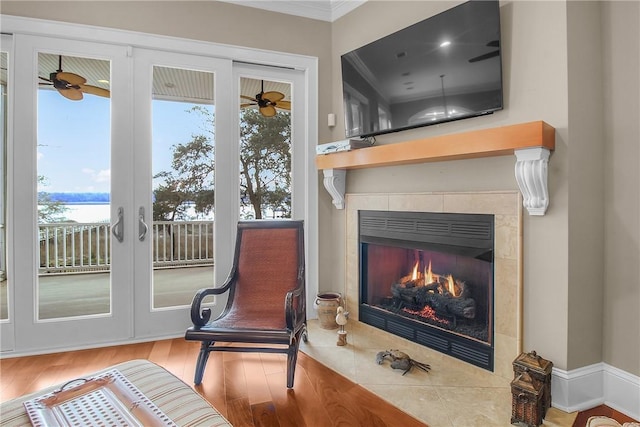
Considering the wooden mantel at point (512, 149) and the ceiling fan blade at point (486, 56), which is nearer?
the wooden mantel at point (512, 149)

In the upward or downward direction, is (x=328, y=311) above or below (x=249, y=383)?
above

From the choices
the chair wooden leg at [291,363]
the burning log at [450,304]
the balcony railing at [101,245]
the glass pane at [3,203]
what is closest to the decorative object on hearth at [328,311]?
the burning log at [450,304]

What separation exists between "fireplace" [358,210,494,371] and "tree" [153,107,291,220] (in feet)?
2.77

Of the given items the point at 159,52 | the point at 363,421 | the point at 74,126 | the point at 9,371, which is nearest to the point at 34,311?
the point at 9,371

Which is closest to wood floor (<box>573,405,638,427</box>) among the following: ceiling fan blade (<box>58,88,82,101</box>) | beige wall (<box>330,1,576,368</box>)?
beige wall (<box>330,1,576,368</box>)

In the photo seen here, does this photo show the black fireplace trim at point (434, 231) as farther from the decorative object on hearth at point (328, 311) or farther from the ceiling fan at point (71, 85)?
the ceiling fan at point (71, 85)

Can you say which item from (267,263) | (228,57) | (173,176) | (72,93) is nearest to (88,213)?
(173,176)

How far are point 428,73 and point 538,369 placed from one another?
1840 mm

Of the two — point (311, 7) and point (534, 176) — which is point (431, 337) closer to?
point (534, 176)

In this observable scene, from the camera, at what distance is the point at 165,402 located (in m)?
1.31

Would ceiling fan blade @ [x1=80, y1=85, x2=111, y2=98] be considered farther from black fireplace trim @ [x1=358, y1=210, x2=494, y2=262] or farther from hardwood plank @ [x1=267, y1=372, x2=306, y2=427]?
hardwood plank @ [x1=267, y1=372, x2=306, y2=427]

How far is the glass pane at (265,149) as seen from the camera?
11.2 ft

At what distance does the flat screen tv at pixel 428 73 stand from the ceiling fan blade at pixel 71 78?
2037mm

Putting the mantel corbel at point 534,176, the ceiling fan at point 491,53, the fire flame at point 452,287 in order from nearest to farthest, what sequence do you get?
the mantel corbel at point 534,176, the ceiling fan at point 491,53, the fire flame at point 452,287
